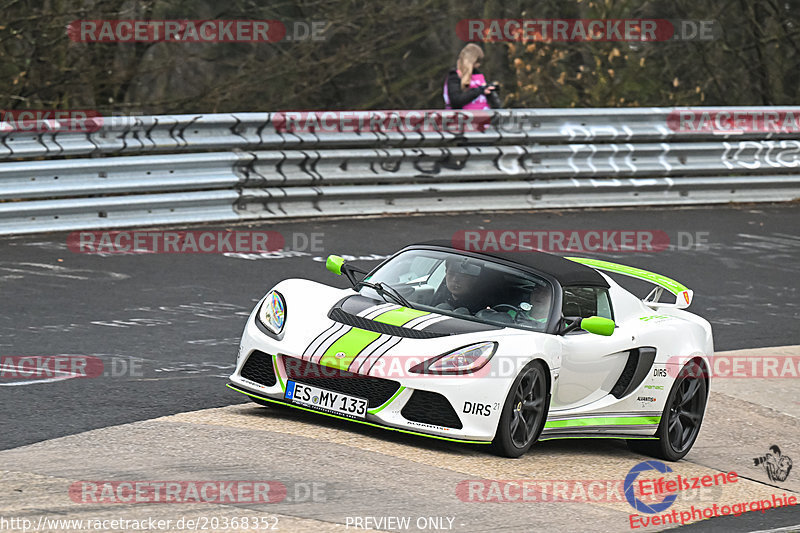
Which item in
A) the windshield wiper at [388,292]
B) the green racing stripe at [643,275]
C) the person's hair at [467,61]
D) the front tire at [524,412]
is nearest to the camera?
the front tire at [524,412]

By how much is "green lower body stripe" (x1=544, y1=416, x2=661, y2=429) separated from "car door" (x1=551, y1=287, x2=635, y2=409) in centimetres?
9

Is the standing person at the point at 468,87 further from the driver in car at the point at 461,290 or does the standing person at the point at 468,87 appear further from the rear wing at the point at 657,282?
the driver in car at the point at 461,290

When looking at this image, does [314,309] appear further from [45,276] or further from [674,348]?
[45,276]

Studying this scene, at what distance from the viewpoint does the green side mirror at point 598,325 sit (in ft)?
24.8

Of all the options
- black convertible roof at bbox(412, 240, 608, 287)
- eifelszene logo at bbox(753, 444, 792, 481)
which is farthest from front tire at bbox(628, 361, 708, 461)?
black convertible roof at bbox(412, 240, 608, 287)

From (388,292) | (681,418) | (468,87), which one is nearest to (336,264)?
(388,292)

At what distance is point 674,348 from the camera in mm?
8289

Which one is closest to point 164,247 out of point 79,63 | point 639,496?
point 79,63

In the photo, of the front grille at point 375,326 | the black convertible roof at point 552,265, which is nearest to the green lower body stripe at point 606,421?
the black convertible roof at point 552,265

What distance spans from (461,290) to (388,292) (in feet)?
1.42

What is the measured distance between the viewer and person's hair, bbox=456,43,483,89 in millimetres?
16359

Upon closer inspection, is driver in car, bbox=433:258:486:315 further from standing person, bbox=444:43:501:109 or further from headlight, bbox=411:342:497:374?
standing person, bbox=444:43:501:109

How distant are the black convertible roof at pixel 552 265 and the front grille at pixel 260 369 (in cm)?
138

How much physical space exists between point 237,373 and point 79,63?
9838mm
